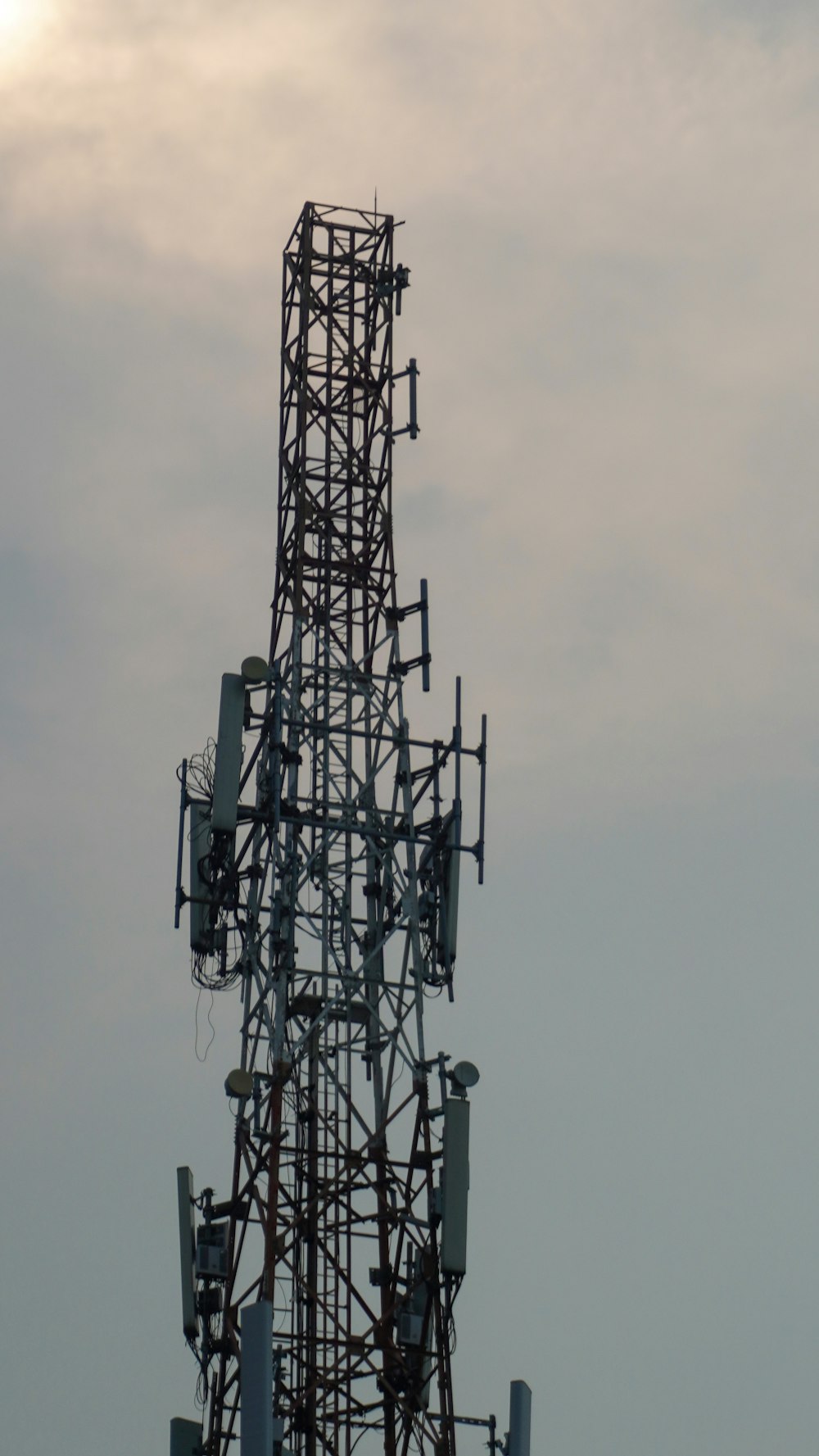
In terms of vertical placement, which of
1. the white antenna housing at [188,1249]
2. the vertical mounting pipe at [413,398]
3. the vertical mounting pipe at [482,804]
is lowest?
the white antenna housing at [188,1249]

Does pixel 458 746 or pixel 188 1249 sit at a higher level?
pixel 458 746

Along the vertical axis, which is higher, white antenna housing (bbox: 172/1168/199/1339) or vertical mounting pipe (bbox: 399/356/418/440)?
vertical mounting pipe (bbox: 399/356/418/440)

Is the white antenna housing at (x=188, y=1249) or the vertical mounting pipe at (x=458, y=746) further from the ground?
the vertical mounting pipe at (x=458, y=746)

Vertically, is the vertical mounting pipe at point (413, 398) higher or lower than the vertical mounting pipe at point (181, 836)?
higher

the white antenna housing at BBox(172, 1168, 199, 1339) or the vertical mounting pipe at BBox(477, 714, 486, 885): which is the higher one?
the vertical mounting pipe at BBox(477, 714, 486, 885)

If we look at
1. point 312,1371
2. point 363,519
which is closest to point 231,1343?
point 312,1371

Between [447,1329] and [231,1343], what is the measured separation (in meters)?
4.26

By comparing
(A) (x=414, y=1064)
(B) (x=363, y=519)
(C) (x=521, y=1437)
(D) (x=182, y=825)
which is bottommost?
(C) (x=521, y=1437)

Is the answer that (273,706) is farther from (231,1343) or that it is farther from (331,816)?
(231,1343)

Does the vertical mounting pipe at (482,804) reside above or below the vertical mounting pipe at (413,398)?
below

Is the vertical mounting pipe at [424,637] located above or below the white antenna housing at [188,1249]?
above

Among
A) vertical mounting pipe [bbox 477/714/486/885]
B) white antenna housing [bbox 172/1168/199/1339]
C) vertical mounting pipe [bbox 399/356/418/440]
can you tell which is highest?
vertical mounting pipe [bbox 399/356/418/440]

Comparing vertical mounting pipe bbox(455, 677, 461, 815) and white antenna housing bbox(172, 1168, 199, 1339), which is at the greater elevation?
vertical mounting pipe bbox(455, 677, 461, 815)

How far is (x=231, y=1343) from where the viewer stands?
5916 cm
